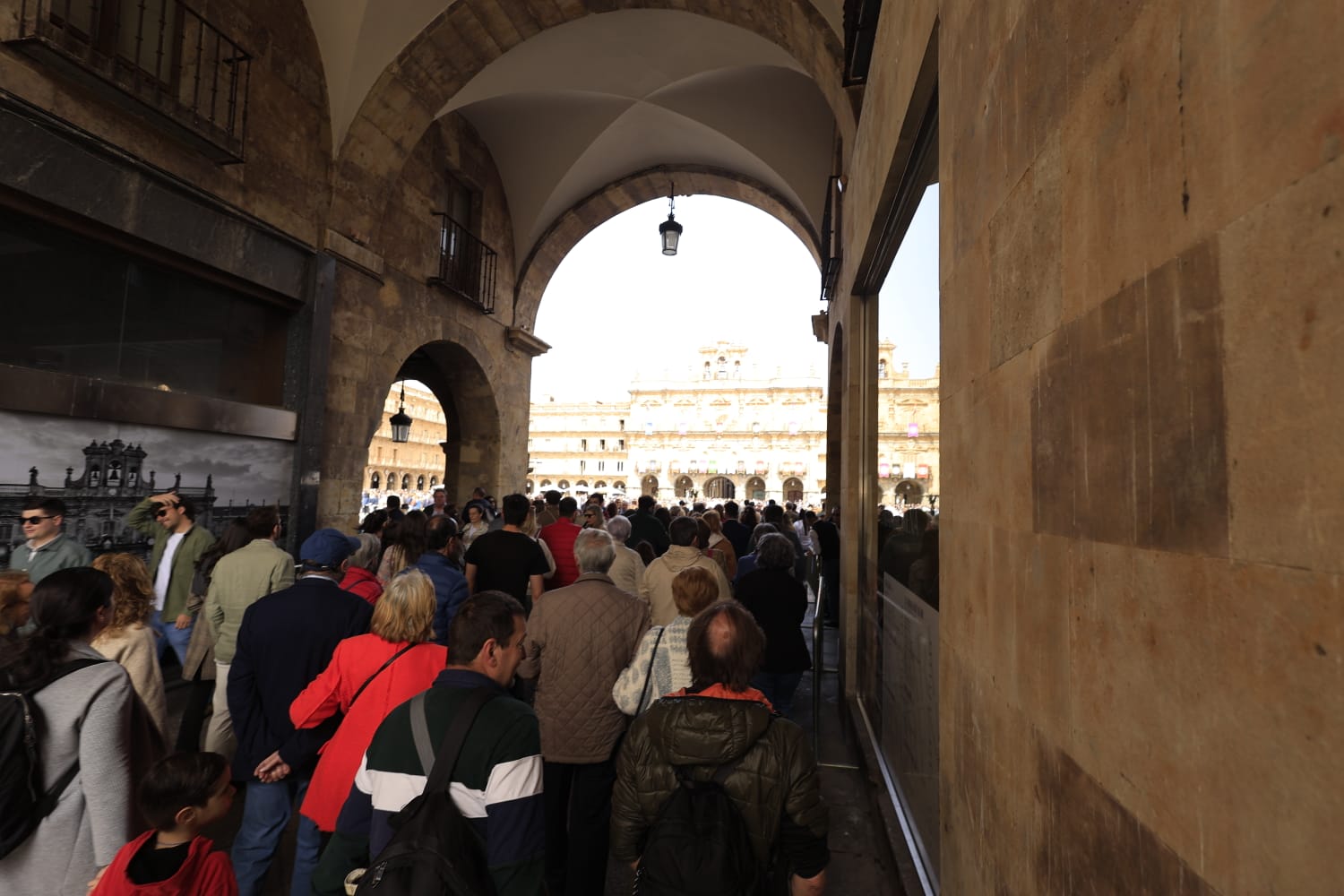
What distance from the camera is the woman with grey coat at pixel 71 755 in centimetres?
185

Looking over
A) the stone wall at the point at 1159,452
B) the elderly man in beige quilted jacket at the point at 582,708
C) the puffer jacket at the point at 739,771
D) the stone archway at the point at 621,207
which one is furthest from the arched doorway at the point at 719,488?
the stone wall at the point at 1159,452

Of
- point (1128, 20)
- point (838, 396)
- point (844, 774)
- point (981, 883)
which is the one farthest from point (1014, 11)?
point (838, 396)

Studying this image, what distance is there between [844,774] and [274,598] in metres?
3.36

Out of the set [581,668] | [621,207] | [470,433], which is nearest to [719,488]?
[621,207]

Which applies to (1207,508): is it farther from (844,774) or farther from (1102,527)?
(844,774)

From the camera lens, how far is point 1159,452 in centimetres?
93

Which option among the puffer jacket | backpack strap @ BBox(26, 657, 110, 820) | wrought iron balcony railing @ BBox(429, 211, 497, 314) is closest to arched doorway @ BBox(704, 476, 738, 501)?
wrought iron balcony railing @ BBox(429, 211, 497, 314)

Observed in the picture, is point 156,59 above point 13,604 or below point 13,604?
above

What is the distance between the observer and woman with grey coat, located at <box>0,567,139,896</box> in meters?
1.85

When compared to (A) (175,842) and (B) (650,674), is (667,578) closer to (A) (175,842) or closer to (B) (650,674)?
(B) (650,674)

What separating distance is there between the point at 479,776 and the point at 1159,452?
1537 mm

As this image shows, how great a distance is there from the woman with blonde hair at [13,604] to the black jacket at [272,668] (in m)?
0.94

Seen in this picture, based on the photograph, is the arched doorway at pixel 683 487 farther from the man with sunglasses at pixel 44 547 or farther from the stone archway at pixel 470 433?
the man with sunglasses at pixel 44 547

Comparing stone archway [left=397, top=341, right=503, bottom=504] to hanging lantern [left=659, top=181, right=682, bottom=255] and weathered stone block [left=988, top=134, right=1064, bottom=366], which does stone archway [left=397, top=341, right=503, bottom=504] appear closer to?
hanging lantern [left=659, top=181, right=682, bottom=255]
